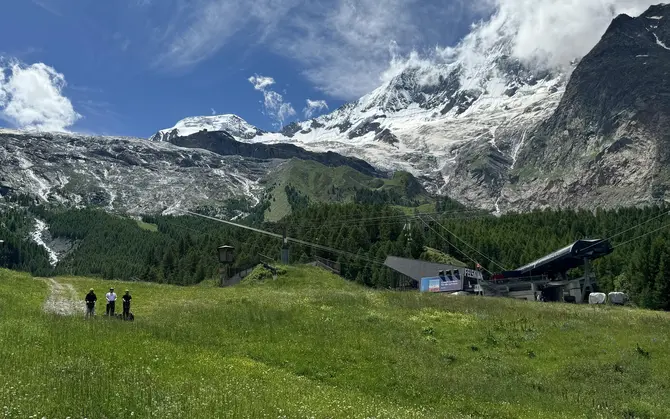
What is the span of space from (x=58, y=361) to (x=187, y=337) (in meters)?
11.7

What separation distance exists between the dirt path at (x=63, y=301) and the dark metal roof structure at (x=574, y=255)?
174 ft

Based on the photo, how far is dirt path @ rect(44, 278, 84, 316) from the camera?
120 feet

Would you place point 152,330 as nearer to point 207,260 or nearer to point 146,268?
point 207,260

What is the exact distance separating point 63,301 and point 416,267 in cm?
6466

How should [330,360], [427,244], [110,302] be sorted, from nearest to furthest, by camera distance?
[330,360], [110,302], [427,244]

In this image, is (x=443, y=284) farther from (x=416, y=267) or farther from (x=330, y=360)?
(x=330, y=360)

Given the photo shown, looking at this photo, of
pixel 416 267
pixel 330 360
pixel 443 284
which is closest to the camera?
pixel 330 360

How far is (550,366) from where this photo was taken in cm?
3000

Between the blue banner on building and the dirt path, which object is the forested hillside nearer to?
the blue banner on building

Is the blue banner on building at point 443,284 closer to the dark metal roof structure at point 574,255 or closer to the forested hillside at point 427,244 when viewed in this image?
the dark metal roof structure at point 574,255

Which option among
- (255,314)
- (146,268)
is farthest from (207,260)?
(255,314)

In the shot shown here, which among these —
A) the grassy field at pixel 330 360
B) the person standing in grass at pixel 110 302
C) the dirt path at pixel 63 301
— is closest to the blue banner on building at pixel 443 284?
the grassy field at pixel 330 360

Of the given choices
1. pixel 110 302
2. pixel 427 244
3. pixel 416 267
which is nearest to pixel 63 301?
pixel 110 302

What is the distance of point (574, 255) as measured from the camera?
215ft
